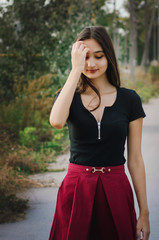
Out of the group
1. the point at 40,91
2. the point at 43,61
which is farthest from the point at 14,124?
the point at 43,61

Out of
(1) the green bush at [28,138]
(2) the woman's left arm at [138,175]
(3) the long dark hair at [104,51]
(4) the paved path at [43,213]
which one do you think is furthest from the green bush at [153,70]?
(2) the woman's left arm at [138,175]

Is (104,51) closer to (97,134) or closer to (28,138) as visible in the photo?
(97,134)

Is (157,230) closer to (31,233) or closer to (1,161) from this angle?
(31,233)

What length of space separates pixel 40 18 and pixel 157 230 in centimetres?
714

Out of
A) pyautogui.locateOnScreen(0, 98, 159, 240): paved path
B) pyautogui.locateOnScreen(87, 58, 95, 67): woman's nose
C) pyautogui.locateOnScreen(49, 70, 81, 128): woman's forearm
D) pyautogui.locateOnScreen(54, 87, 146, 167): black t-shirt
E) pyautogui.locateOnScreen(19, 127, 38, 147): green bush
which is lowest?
pyautogui.locateOnScreen(0, 98, 159, 240): paved path

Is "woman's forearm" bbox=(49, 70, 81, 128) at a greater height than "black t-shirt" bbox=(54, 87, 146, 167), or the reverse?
"woman's forearm" bbox=(49, 70, 81, 128)

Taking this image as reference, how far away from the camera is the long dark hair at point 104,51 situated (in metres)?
2.20

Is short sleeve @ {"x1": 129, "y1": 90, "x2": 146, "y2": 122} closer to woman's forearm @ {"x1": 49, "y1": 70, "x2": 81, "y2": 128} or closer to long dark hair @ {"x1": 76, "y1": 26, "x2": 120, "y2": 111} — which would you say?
long dark hair @ {"x1": 76, "y1": 26, "x2": 120, "y2": 111}

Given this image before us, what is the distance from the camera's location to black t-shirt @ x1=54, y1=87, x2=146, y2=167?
2.11 m

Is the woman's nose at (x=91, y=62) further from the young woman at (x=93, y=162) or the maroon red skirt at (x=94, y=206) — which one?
the maroon red skirt at (x=94, y=206)

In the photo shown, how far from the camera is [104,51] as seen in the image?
7.27 feet

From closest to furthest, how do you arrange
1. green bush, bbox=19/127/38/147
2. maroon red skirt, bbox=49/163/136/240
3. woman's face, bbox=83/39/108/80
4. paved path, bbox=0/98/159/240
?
1. maroon red skirt, bbox=49/163/136/240
2. woman's face, bbox=83/39/108/80
3. paved path, bbox=0/98/159/240
4. green bush, bbox=19/127/38/147

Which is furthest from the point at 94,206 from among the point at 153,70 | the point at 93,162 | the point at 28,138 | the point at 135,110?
the point at 153,70

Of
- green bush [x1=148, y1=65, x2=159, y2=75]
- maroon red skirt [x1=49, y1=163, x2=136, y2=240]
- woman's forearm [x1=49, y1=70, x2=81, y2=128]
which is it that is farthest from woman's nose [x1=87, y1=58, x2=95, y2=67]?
green bush [x1=148, y1=65, x2=159, y2=75]
